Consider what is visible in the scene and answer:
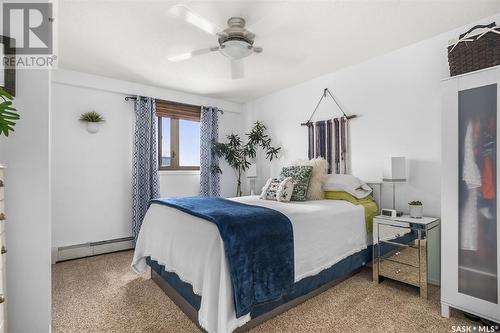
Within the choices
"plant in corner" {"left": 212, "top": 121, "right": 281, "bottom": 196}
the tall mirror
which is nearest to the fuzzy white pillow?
"plant in corner" {"left": 212, "top": 121, "right": 281, "bottom": 196}

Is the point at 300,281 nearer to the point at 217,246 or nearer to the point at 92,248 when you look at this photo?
the point at 217,246

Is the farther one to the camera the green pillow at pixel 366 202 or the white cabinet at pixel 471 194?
the green pillow at pixel 366 202

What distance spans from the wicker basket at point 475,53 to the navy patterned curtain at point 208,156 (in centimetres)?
357

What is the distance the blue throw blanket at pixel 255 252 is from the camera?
1702mm

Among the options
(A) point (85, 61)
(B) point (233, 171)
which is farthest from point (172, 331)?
(B) point (233, 171)

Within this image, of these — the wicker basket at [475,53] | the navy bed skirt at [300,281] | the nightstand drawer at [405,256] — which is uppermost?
the wicker basket at [475,53]

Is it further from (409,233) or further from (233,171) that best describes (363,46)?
(233,171)

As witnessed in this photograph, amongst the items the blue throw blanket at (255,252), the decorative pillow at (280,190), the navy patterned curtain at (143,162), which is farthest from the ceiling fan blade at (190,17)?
the navy patterned curtain at (143,162)

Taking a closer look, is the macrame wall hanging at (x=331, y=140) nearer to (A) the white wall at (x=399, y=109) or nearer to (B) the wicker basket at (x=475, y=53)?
(A) the white wall at (x=399, y=109)

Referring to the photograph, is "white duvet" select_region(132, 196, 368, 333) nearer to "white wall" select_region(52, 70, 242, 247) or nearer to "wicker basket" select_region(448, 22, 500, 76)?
"white wall" select_region(52, 70, 242, 247)

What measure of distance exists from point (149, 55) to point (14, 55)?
5.39 feet

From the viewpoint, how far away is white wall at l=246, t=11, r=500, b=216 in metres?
2.72

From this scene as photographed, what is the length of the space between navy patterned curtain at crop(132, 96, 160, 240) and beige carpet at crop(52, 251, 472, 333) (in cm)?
129

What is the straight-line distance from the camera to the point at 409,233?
244 cm
